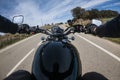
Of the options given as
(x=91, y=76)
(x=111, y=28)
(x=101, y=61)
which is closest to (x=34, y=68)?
(x=91, y=76)

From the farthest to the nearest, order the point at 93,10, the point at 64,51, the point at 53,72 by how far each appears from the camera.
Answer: the point at 93,10, the point at 64,51, the point at 53,72

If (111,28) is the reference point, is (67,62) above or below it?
below

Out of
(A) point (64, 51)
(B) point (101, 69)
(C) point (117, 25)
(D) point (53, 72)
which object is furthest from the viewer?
(B) point (101, 69)

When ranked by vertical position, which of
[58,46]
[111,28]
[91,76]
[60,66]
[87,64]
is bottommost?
[87,64]

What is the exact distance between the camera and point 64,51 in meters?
3.44

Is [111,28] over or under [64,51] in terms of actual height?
over

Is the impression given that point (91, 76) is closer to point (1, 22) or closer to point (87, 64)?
point (1, 22)

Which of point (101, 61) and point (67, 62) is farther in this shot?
point (101, 61)

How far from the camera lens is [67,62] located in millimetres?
3281

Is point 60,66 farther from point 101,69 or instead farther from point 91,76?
point 101,69

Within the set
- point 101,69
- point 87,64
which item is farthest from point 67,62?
point 87,64

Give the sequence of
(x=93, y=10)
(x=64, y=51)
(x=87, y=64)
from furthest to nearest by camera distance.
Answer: (x=93, y=10), (x=87, y=64), (x=64, y=51)

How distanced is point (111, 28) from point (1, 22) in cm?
133

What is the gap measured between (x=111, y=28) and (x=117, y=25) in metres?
0.12
